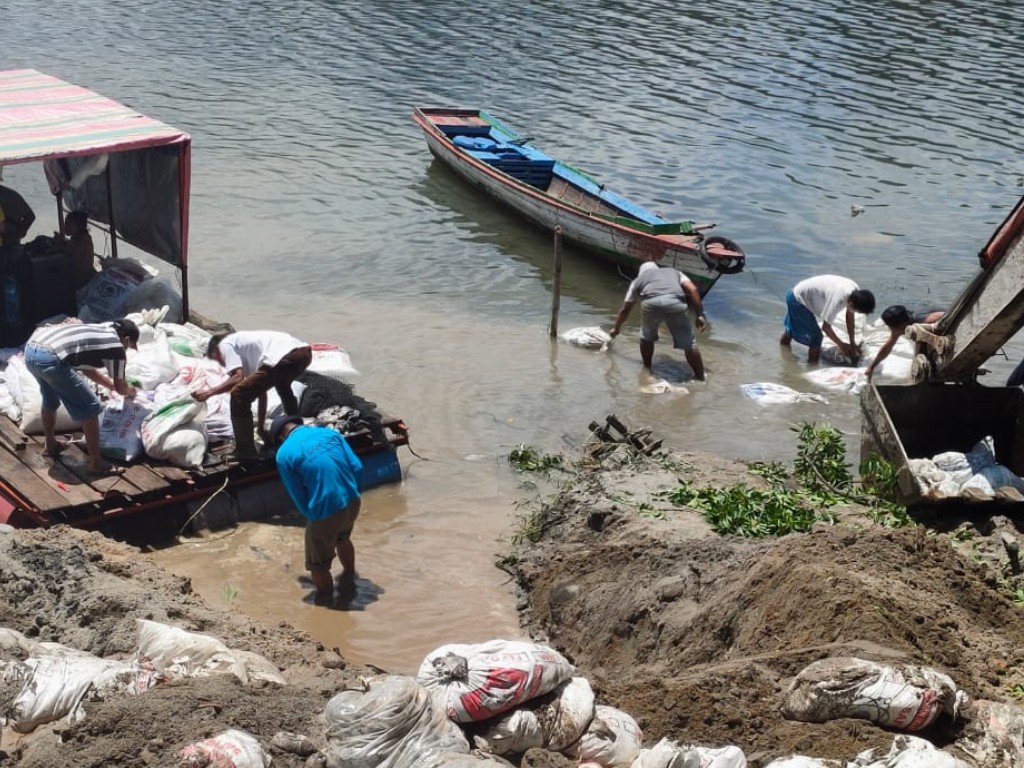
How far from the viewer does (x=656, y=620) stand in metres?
7.18

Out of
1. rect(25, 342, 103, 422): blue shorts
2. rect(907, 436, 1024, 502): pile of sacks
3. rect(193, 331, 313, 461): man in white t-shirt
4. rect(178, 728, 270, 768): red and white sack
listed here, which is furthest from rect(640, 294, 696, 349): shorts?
rect(178, 728, 270, 768): red and white sack

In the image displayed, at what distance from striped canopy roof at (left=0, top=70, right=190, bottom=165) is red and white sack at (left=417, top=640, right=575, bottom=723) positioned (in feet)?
21.5

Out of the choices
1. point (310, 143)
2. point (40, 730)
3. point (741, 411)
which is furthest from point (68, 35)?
point (40, 730)

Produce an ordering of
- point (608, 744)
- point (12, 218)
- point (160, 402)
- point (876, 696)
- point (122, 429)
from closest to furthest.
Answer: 1. point (876, 696)
2. point (608, 744)
3. point (122, 429)
4. point (160, 402)
5. point (12, 218)

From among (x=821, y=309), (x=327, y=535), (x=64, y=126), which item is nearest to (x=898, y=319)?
(x=821, y=309)

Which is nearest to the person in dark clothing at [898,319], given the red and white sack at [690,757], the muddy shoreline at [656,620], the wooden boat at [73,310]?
the muddy shoreline at [656,620]

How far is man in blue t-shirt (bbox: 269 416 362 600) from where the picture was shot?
764 cm

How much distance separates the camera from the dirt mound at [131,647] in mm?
4875

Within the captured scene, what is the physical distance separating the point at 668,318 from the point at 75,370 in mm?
6086

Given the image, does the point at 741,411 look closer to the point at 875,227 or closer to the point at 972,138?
the point at 875,227

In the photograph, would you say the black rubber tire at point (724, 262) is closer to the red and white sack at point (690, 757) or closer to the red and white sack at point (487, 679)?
the red and white sack at point (487, 679)

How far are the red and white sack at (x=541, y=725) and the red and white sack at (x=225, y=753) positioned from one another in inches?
37.5

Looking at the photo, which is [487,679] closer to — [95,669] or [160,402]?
[95,669]

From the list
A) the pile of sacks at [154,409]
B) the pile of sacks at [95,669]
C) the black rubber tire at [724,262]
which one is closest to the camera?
the pile of sacks at [95,669]
